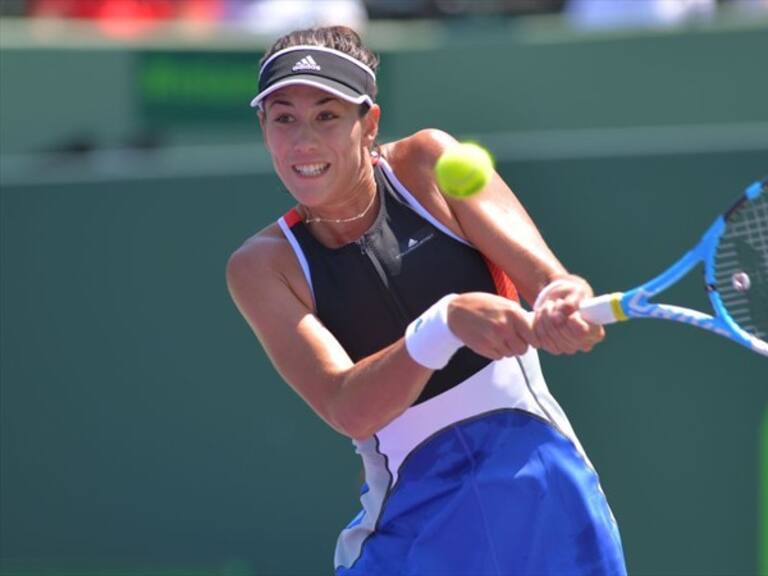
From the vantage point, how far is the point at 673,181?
19.1 ft

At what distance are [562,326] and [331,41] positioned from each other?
859 mm

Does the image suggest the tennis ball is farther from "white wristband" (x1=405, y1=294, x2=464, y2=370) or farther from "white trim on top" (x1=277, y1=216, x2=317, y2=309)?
"white trim on top" (x1=277, y1=216, x2=317, y2=309)

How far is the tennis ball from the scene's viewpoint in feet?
9.86

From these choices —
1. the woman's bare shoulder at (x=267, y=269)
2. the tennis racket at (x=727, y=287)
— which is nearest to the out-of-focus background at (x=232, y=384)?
the tennis racket at (x=727, y=287)

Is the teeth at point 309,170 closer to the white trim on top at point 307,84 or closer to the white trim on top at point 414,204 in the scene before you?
the white trim on top at point 307,84

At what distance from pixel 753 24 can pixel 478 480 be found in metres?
5.10

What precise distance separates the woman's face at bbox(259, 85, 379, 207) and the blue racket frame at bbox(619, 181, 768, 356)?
2.17ft

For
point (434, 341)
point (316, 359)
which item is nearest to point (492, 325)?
point (434, 341)

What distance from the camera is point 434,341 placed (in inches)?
118

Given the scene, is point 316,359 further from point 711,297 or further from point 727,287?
Result: point 727,287

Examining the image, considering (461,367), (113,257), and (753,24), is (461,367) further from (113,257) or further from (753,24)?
(753,24)

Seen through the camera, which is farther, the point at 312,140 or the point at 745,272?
the point at 745,272

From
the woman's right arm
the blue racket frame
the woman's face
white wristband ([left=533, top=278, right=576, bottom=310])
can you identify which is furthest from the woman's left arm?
the woman's right arm

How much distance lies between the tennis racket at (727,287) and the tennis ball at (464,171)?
30cm
